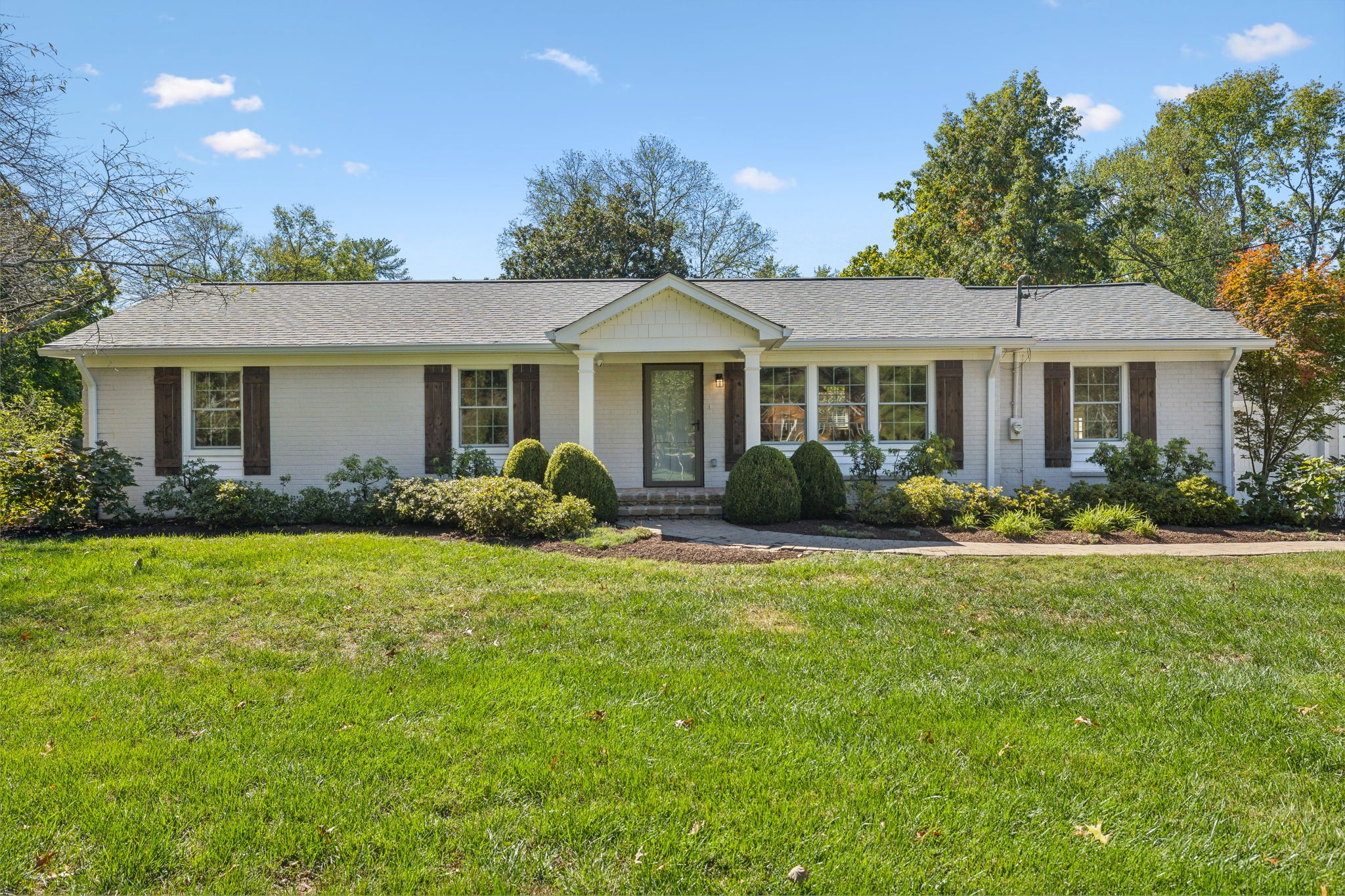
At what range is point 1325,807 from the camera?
112 inches

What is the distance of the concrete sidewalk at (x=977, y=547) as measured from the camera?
808 cm

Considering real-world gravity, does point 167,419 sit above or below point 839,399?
below

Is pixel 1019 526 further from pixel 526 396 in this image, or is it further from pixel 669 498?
pixel 526 396

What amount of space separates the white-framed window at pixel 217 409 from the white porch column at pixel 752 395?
8.43 m

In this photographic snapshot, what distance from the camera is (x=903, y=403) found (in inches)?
498

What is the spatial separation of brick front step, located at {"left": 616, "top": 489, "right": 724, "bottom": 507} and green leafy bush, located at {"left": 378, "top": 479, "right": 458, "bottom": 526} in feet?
8.43

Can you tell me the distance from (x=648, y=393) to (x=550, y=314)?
A: 8.53 feet

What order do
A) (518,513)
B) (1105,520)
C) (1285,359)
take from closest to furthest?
1. (518,513)
2. (1105,520)
3. (1285,359)

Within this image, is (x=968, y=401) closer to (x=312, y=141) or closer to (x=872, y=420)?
(x=872, y=420)

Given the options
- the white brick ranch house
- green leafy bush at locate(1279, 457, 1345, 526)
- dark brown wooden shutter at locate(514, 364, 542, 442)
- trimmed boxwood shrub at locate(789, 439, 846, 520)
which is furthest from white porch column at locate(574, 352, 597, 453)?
green leafy bush at locate(1279, 457, 1345, 526)

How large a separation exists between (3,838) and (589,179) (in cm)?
3244

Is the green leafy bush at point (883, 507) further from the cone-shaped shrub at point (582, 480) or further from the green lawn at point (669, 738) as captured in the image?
the green lawn at point (669, 738)

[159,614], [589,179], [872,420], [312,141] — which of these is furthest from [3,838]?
[589,179]

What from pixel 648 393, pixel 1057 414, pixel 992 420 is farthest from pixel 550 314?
pixel 1057 414
